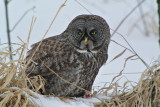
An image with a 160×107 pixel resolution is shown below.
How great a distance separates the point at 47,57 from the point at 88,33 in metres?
0.39

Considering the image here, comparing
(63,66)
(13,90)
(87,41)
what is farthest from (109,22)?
(13,90)

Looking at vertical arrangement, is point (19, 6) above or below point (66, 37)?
above

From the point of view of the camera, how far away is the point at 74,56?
14.6ft

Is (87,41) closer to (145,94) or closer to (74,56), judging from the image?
(74,56)

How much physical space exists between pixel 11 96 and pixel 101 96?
0.78 meters

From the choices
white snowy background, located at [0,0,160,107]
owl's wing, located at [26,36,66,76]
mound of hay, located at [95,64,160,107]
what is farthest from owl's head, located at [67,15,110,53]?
white snowy background, located at [0,0,160,107]

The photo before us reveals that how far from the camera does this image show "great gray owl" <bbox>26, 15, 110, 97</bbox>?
14.3 feet

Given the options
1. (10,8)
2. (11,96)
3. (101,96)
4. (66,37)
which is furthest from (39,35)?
(11,96)

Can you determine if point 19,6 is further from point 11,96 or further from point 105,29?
point 11,96

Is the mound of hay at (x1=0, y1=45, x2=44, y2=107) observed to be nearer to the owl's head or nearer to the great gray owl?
the great gray owl

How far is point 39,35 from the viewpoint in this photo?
7.39 metres

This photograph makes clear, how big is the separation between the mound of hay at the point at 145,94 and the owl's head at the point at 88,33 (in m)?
0.82

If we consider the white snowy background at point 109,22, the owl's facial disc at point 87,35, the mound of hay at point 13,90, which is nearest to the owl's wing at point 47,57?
the owl's facial disc at point 87,35

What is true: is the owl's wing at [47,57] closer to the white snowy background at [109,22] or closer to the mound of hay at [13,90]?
the mound of hay at [13,90]
